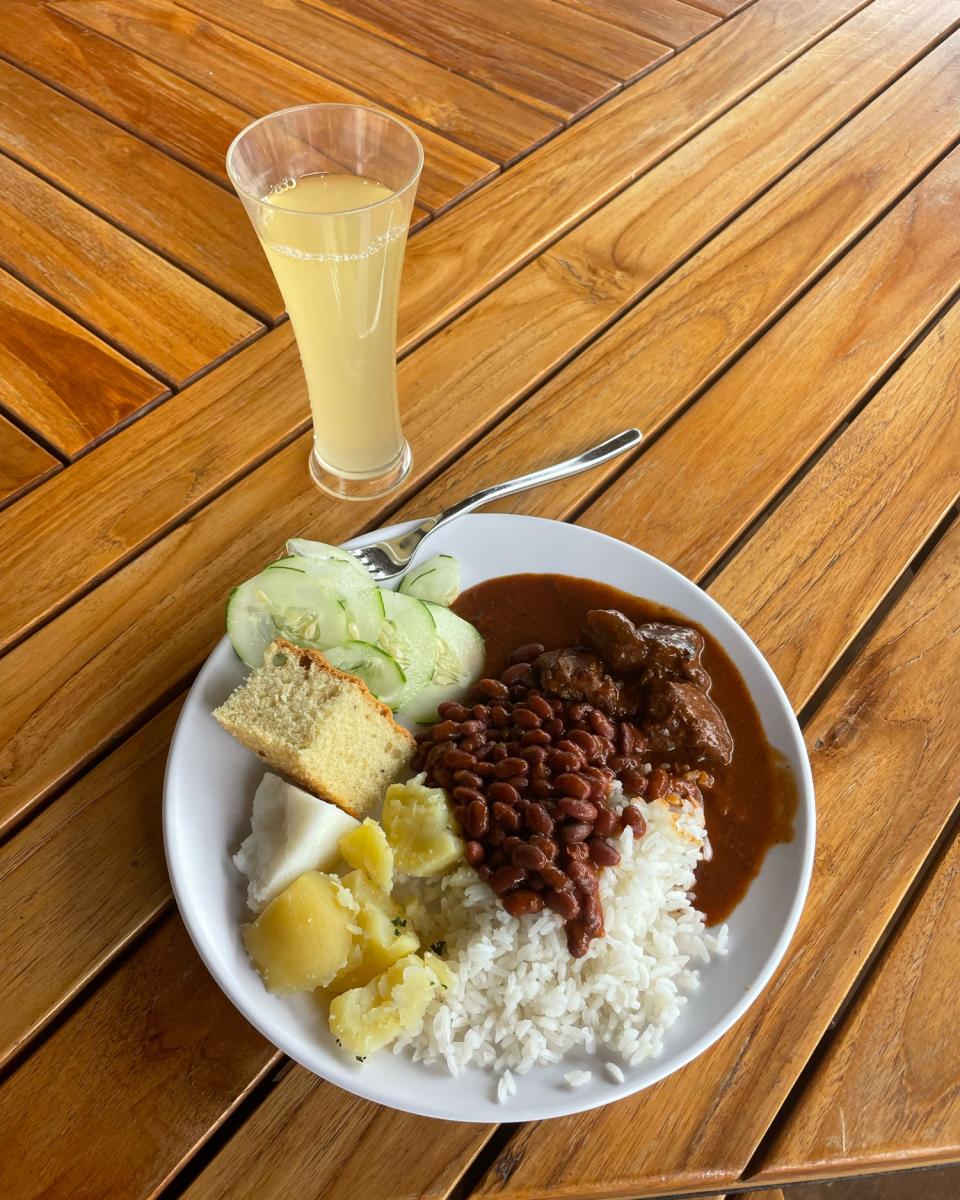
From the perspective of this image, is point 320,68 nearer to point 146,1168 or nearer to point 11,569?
point 11,569

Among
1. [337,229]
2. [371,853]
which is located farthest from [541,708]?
[337,229]

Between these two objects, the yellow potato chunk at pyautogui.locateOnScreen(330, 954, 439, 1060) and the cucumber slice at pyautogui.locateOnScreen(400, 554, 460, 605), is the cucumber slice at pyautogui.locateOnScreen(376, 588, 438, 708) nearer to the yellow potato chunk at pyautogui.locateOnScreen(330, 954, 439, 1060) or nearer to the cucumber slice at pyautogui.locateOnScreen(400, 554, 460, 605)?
the cucumber slice at pyautogui.locateOnScreen(400, 554, 460, 605)

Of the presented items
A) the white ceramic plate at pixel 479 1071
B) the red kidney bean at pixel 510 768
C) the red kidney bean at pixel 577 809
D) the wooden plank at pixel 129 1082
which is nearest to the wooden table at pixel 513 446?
the wooden plank at pixel 129 1082

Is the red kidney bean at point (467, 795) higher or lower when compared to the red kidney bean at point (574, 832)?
higher

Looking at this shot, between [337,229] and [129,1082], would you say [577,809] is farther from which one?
[337,229]

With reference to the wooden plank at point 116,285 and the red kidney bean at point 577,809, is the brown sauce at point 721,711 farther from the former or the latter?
the wooden plank at point 116,285

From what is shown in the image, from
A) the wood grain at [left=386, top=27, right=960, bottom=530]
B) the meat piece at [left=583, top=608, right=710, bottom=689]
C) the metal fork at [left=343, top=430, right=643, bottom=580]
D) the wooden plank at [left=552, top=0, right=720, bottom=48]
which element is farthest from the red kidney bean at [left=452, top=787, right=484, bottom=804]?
the wooden plank at [left=552, top=0, right=720, bottom=48]
